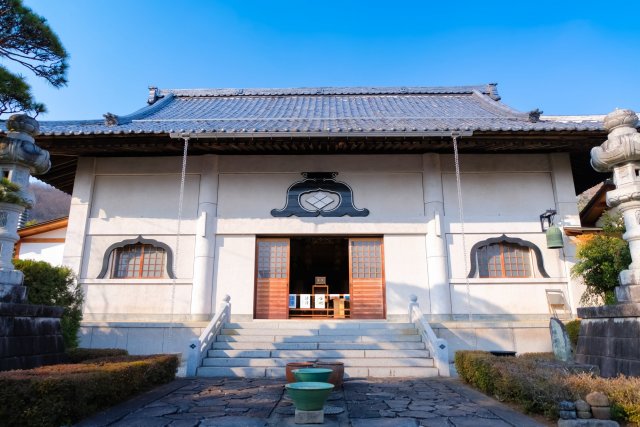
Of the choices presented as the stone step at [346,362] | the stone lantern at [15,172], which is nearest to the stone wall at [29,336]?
the stone lantern at [15,172]

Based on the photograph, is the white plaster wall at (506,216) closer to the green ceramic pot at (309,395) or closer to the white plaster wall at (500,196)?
the white plaster wall at (500,196)

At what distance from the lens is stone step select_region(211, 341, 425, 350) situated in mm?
9523

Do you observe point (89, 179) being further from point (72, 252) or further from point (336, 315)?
point (336, 315)

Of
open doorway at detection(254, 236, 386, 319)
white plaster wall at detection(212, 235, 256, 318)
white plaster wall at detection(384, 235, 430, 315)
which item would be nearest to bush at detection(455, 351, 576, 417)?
white plaster wall at detection(384, 235, 430, 315)

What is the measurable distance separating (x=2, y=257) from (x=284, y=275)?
279 inches

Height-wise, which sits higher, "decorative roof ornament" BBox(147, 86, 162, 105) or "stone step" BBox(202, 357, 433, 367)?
"decorative roof ornament" BBox(147, 86, 162, 105)

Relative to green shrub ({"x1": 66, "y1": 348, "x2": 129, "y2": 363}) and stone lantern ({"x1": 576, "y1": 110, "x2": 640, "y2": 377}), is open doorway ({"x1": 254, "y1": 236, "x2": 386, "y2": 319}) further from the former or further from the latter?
stone lantern ({"x1": 576, "y1": 110, "x2": 640, "y2": 377})

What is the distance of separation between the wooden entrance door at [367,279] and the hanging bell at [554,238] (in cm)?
467

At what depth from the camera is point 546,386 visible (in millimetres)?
5137

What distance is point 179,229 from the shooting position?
481 inches

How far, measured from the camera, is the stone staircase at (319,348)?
8.71 meters

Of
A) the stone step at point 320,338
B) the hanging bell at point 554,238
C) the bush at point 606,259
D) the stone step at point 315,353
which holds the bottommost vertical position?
the stone step at point 315,353

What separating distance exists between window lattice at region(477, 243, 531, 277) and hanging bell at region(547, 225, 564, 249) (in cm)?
96

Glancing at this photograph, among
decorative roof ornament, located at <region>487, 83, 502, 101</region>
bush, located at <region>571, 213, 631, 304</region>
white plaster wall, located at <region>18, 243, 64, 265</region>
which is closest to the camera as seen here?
bush, located at <region>571, 213, 631, 304</region>
